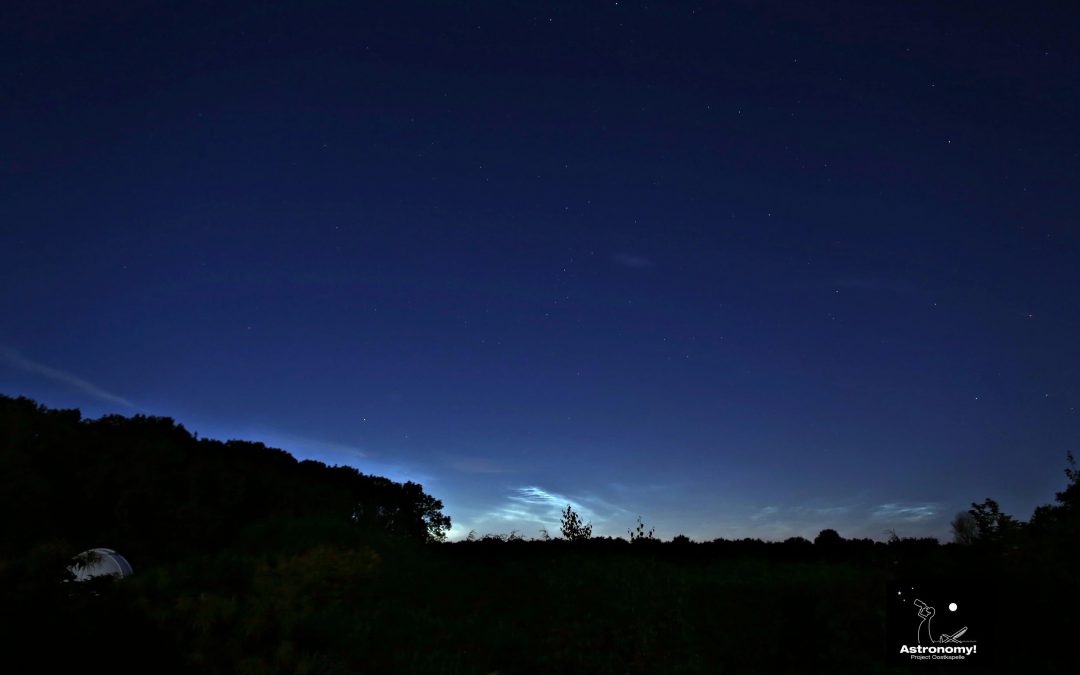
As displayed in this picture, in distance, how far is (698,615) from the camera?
14.2 metres

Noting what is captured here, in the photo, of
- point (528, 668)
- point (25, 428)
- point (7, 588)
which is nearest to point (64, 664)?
point (7, 588)

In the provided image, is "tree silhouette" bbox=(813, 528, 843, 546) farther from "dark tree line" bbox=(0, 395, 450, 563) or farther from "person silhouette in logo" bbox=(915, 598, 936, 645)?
"dark tree line" bbox=(0, 395, 450, 563)

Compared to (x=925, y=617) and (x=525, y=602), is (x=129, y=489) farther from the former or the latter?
(x=925, y=617)

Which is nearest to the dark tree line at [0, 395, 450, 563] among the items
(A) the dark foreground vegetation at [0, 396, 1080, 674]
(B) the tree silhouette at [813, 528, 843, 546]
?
(A) the dark foreground vegetation at [0, 396, 1080, 674]

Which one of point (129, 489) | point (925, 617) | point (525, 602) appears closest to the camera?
point (925, 617)

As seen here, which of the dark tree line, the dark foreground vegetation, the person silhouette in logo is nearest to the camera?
the dark foreground vegetation

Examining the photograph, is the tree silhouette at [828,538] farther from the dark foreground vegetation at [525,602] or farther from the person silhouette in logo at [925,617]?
the person silhouette in logo at [925,617]

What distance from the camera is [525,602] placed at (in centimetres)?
1708

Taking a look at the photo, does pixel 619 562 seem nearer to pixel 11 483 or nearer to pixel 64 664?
pixel 64 664

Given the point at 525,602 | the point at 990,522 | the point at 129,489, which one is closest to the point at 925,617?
the point at 990,522

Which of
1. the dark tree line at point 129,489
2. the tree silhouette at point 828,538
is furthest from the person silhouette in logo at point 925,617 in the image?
the dark tree line at point 129,489

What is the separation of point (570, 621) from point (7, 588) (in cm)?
1069

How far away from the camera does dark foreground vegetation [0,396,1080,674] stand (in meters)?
7.75

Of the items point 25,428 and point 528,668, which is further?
point 25,428
